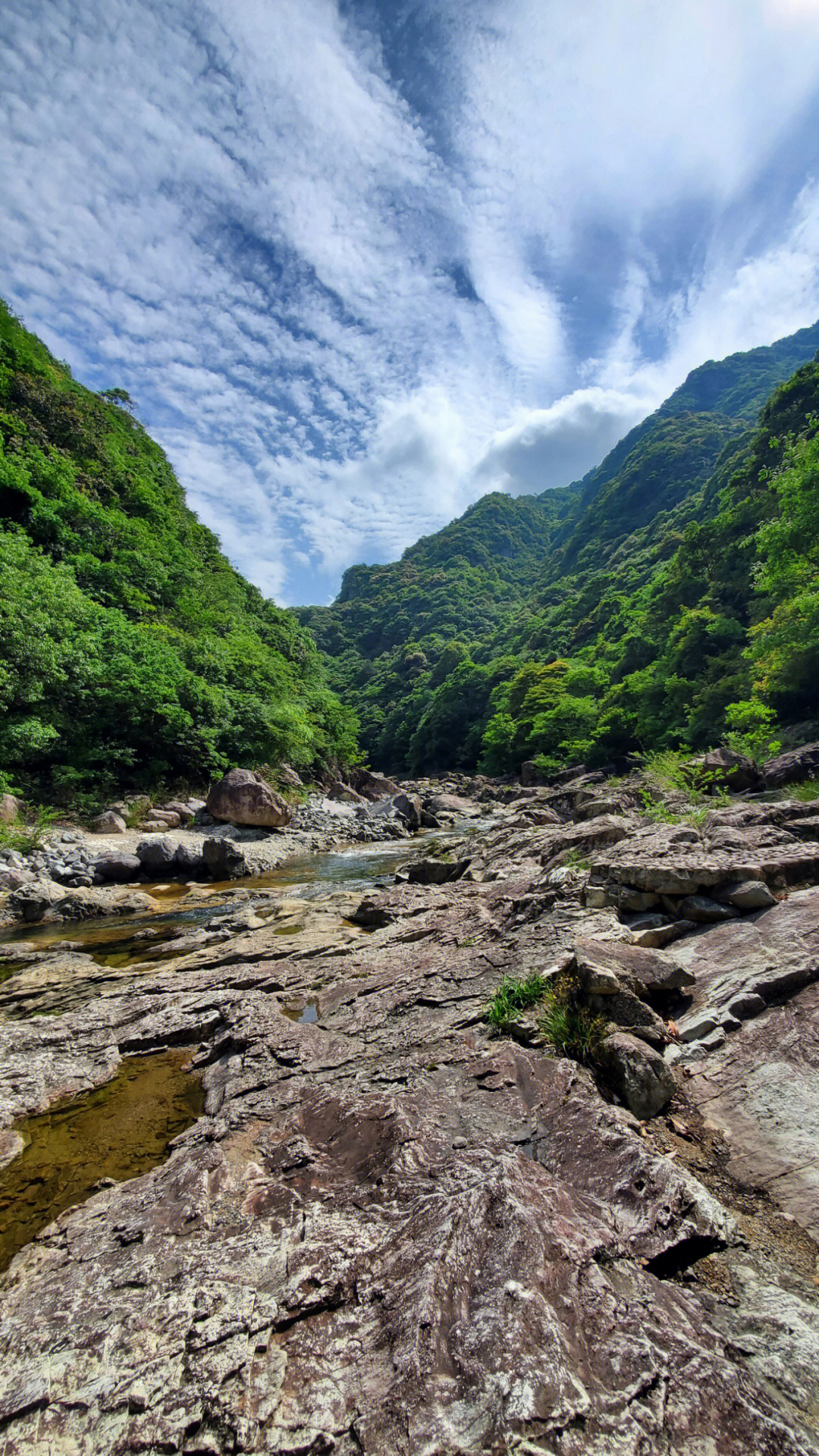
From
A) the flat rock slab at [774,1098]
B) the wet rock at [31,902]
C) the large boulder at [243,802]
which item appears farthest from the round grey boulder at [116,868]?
the flat rock slab at [774,1098]

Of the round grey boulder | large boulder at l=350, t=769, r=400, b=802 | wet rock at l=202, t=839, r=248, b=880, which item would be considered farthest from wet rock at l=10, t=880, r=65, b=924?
large boulder at l=350, t=769, r=400, b=802

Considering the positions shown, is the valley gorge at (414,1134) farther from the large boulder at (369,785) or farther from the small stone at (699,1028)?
the large boulder at (369,785)

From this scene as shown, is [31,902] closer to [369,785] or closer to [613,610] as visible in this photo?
[369,785]

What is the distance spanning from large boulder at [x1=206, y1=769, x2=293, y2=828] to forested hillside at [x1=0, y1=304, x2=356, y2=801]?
11.4 ft

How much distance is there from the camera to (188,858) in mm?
16156

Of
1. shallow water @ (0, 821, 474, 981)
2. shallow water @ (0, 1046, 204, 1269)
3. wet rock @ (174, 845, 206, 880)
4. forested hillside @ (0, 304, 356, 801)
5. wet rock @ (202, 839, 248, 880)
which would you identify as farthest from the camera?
forested hillside @ (0, 304, 356, 801)

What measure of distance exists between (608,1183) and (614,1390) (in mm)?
1130

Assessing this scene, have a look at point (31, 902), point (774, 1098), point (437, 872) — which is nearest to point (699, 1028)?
point (774, 1098)

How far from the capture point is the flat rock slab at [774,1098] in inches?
112

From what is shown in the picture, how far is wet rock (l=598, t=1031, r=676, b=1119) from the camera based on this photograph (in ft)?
11.7

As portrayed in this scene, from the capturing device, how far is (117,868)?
14820 mm

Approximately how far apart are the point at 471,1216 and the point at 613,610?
7138 centimetres

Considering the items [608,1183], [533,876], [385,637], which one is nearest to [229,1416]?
[608,1183]

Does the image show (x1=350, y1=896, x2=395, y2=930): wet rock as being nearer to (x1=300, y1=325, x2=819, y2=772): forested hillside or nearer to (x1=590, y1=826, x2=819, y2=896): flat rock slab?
(x1=590, y1=826, x2=819, y2=896): flat rock slab
